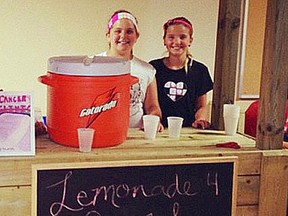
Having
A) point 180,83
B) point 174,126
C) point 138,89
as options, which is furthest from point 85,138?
point 180,83

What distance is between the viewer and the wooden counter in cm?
153

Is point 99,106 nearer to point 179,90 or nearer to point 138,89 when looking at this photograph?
point 138,89

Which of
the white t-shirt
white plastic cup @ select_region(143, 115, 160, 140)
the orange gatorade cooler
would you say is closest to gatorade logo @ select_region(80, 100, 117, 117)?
the orange gatorade cooler

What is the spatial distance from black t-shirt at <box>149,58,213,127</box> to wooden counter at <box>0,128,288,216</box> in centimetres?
74

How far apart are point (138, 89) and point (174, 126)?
51cm

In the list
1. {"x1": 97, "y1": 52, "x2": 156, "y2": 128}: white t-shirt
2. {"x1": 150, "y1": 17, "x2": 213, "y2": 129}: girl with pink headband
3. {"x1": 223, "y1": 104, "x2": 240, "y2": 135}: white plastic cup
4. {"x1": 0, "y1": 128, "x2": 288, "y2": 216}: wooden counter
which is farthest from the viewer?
{"x1": 150, "y1": 17, "x2": 213, "y2": 129}: girl with pink headband

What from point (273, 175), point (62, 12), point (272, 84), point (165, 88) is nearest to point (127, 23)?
point (165, 88)

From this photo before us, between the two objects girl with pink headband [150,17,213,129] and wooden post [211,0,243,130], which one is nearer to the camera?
wooden post [211,0,243,130]

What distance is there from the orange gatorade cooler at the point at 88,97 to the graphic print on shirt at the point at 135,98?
0.63 meters

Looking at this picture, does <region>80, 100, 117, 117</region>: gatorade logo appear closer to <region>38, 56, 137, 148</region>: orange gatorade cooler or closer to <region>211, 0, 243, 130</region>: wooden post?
<region>38, 56, 137, 148</region>: orange gatorade cooler

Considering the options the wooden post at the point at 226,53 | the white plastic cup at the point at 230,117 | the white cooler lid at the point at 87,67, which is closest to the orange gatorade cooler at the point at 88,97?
the white cooler lid at the point at 87,67

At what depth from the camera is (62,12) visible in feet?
13.3

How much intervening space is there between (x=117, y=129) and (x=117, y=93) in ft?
0.45

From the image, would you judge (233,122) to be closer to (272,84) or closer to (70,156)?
(272,84)
